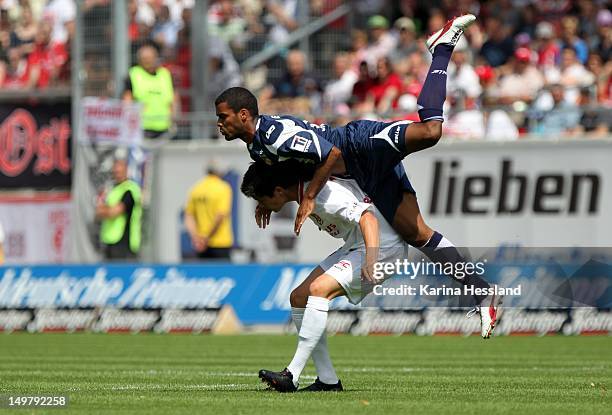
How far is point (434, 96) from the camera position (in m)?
10.2

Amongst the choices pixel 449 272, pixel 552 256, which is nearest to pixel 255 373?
pixel 449 272

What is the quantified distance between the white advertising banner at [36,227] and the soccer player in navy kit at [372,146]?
1419 centimetres

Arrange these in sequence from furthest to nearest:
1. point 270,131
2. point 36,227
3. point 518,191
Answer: point 36,227
point 518,191
point 270,131

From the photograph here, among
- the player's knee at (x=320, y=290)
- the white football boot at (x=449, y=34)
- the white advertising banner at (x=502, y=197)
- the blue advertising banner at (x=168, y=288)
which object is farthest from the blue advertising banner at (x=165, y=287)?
the player's knee at (x=320, y=290)

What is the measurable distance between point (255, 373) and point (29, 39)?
15431 millimetres

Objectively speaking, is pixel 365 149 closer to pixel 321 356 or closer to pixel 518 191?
pixel 321 356

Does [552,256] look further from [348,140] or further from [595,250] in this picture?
[348,140]

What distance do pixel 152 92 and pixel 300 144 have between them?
13114 millimetres

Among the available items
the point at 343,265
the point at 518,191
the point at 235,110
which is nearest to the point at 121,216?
the point at 518,191

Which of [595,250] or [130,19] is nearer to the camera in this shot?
[595,250]

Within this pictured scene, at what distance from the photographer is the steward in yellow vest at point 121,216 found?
21.6 metres

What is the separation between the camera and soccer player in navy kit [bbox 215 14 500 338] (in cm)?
970

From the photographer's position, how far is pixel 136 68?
2220 centimetres

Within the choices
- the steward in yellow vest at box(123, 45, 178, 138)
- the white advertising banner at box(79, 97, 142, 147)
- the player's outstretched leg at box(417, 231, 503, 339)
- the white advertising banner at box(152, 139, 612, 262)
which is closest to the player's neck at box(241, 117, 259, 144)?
the player's outstretched leg at box(417, 231, 503, 339)
